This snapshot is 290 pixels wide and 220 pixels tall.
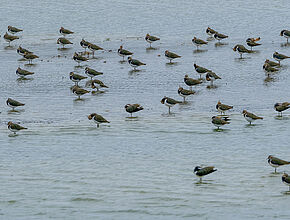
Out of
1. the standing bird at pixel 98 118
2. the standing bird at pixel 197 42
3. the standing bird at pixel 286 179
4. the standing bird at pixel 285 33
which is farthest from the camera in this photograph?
the standing bird at pixel 285 33

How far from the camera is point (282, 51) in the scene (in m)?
54.2

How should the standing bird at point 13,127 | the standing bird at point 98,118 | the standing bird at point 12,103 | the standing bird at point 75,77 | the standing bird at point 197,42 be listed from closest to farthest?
the standing bird at point 13,127 → the standing bird at point 98,118 → the standing bird at point 12,103 → the standing bird at point 75,77 → the standing bird at point 197,42

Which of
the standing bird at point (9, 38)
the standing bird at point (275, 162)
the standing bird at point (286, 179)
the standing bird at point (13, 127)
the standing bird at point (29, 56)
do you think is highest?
the standing bird at point (286, 179)

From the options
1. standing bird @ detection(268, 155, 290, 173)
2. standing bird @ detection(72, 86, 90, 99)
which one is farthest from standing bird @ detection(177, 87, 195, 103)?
standing bird @ detection(268, 155, 290, 173)

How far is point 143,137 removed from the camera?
35.0m

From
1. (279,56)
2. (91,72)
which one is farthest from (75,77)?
(279,56)

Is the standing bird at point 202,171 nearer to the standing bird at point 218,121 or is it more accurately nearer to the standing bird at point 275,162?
the standing bird at point 275,162

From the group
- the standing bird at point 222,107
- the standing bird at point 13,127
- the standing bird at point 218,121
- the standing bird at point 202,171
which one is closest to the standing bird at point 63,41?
the standing bird at point 222,107

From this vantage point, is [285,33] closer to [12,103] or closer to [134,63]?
[134,63]

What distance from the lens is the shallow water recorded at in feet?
88.4

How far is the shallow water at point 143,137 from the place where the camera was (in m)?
27.0

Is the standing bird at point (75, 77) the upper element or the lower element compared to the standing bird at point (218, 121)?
lower

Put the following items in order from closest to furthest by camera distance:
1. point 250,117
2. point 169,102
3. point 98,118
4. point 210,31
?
point 250,117
point 98,118
point 169,102
point 210,31

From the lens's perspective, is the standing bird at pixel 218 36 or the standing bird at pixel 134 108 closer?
the standing bird at pixel 134 108
